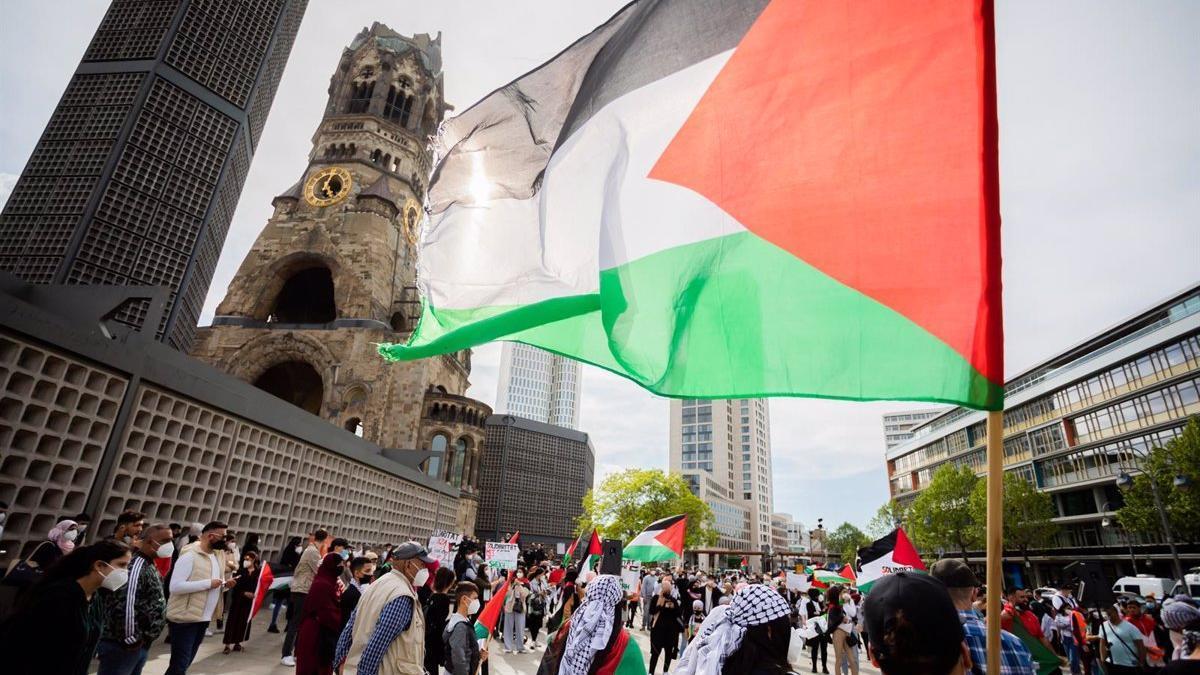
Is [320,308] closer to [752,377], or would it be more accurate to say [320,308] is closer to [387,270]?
[387,270]

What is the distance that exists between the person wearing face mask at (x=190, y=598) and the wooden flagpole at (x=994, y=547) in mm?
5706

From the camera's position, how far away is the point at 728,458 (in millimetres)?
107625

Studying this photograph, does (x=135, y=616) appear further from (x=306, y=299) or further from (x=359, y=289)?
(x=306, y=299)

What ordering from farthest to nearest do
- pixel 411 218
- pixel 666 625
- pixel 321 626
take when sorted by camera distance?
1. pixel 411 218
2. pixel 666 625
3. pixel 321 626

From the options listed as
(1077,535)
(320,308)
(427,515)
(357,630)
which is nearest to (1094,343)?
(1077,535)

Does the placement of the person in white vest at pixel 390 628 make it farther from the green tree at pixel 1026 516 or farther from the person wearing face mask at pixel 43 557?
the green tree at pixel 1026 516

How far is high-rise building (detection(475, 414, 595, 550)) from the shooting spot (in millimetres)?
47125

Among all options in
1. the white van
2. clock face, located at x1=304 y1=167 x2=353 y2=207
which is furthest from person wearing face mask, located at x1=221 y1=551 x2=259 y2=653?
clock face, located at x1=304 y1=167 x2=353 y2=207

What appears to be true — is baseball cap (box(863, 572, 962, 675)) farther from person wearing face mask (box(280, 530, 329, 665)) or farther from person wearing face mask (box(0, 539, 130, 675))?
person wearing face mask (box(280, 530, 329, 665))

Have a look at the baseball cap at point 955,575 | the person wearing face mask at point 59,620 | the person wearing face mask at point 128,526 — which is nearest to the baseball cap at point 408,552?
the person wearing face mask at point 59,620

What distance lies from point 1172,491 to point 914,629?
34286mm

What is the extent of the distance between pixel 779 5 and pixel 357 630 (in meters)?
5.03

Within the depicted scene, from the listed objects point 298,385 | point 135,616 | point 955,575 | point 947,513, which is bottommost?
point 135,616

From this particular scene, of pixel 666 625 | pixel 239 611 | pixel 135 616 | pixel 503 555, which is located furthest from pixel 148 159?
pixel 666 625
